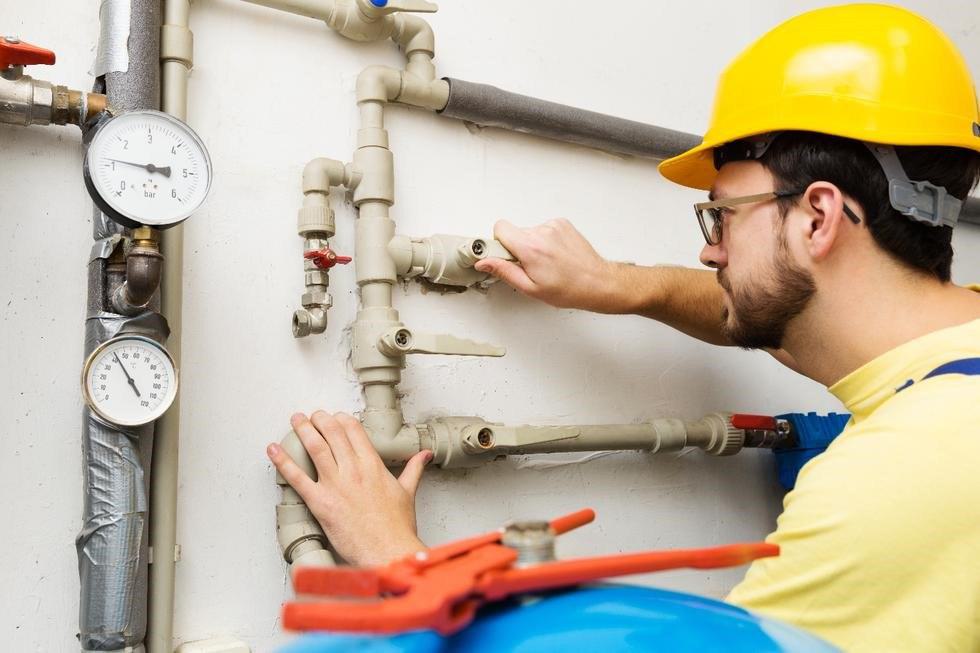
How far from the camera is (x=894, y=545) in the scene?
0.74 metres

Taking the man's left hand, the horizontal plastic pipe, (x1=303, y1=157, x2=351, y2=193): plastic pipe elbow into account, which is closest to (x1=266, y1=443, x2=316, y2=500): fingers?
the man's left hand

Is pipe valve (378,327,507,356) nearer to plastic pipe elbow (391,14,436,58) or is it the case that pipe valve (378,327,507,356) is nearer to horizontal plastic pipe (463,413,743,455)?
horizontal plastic pipe (463,413,743,455)

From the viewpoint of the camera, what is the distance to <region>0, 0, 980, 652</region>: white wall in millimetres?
968

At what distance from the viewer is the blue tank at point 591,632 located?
1.27 feet

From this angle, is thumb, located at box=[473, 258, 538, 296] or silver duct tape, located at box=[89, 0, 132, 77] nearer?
silver duct tape, located at box=[89, 0, 132, 77]

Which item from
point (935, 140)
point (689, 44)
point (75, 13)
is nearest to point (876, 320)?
point (935, 140)

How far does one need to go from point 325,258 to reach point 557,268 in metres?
0.32

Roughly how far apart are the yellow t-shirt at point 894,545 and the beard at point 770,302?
0.29 metres

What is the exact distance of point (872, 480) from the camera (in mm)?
756

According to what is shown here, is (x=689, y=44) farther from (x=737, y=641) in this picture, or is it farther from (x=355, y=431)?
(x=737, y=641)

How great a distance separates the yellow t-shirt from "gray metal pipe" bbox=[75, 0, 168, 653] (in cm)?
63

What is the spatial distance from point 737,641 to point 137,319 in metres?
0.74

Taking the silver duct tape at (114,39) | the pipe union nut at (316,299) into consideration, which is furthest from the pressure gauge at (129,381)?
the silver duct tape at (114,39)

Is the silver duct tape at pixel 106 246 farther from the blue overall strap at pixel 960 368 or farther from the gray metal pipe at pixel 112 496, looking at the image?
the blue overall strap at pixel 960 368
